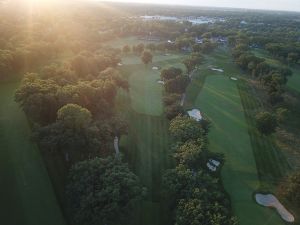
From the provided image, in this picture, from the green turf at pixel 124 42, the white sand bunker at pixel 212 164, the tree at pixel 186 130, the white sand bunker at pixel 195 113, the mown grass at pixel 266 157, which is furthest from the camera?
the green turf at pixel 124 42

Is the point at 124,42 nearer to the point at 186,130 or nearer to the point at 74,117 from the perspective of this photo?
the point at 186,130

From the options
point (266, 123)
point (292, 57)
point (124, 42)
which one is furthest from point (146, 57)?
point (292, 57)

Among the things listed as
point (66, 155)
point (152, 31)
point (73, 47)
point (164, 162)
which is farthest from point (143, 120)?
point (152, 31)

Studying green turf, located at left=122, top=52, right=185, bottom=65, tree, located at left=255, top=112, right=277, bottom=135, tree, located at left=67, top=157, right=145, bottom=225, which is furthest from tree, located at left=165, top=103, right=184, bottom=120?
green turf, located at left=122, top=52, right=185, bottom=65

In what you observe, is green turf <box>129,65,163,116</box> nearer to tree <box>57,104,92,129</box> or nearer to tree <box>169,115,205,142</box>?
tree <box>169,115,205,142</box>

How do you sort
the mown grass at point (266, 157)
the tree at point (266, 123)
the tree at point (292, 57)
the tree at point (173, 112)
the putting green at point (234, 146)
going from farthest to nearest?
1. the tree at point (292, 57)
2. the tree at point (173, 112)
3. the tree at point (266, 123)
4. the mown grass at point (266, 157)
5. the putting green at point (234, 146)

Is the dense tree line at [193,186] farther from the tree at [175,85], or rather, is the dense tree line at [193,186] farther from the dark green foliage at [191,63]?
the dark green foliage at [191,63]

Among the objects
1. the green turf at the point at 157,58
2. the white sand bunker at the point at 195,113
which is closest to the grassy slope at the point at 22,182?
the white sand bunker at the point at 195,113
